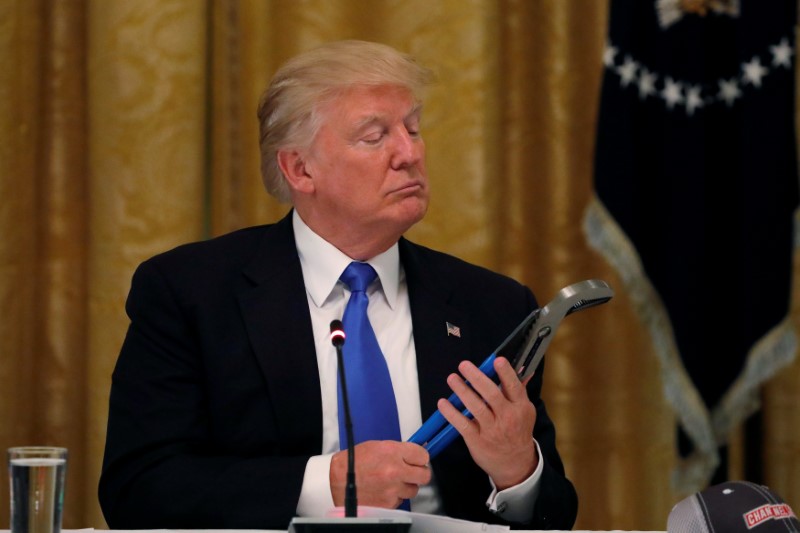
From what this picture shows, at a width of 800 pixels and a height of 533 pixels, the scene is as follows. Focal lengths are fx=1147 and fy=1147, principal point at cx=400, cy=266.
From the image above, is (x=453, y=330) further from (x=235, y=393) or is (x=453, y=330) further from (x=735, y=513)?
(x=735, y=513)

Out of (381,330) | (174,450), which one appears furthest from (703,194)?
(174,450)

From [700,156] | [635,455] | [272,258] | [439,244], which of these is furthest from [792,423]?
[272,258]

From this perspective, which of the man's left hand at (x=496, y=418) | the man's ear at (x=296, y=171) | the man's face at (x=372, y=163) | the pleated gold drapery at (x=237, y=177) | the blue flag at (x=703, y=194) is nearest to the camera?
the man's left hand at (x=496, y=418)

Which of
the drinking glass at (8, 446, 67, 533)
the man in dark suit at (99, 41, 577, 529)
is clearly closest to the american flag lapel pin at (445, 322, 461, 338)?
the man in dark suit at (99, 41, 577, 529)

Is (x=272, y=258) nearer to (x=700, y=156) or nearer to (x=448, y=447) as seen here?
(x=448, y=447)

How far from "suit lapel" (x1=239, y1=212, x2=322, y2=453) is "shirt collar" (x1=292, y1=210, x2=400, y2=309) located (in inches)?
1.3

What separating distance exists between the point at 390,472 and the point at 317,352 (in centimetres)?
41

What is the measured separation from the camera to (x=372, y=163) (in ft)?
7.48

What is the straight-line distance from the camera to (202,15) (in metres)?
3.30

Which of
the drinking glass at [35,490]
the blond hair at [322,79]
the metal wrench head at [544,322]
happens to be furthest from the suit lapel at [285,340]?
the drinking glass at [35,490]

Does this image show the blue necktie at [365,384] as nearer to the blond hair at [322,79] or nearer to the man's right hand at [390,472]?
the man's right hand at [390,472]

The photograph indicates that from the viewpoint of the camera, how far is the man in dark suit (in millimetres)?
1952

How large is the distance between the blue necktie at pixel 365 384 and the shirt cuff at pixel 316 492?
6.0 inches

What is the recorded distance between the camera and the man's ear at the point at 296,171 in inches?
93.6
